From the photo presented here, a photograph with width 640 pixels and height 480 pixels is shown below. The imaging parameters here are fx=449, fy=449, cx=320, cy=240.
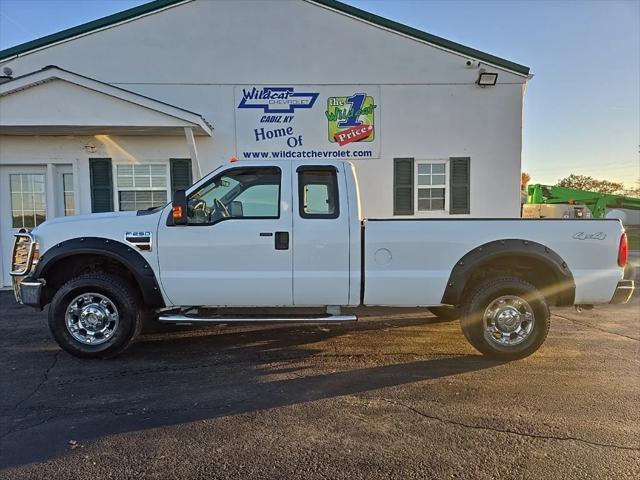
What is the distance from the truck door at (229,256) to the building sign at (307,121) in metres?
4.69

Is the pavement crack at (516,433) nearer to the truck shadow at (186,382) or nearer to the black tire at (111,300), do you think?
the truck shadow at (186,382)

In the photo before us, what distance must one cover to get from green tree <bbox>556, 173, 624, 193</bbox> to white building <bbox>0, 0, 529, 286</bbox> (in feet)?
130

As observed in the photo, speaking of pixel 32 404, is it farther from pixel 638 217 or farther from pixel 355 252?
pixel 638 217

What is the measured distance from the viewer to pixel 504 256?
4789mm

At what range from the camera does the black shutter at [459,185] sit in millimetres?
9523

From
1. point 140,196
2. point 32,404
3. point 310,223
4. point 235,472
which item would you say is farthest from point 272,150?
point 235,472

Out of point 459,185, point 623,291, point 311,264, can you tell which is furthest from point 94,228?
point 459,185

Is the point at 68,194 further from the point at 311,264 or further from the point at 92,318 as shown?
the point at 311,264

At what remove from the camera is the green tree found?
4512 centimetres

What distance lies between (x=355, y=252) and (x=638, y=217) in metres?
37.8

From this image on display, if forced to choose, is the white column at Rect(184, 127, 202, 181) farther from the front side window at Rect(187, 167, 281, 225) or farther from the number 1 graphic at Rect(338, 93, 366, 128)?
the front side window at Rect(187, 167, 281, 225)

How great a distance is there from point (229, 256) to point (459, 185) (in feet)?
20.7

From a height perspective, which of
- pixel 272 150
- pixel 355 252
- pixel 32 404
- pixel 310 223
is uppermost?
pixel 272 150

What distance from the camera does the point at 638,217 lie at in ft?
112
